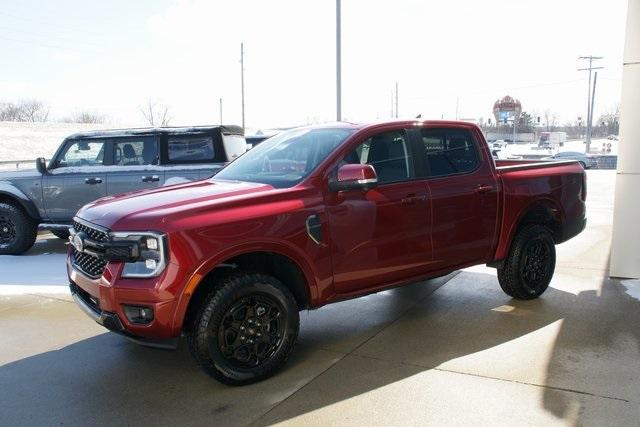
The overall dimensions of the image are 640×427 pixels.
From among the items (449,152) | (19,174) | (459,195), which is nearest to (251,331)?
(459,195)

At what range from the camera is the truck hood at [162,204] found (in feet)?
11.7

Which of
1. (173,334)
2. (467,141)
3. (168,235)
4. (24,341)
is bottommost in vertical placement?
(24,341)

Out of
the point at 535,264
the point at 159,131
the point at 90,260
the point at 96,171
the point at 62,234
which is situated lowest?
the point at 62,234

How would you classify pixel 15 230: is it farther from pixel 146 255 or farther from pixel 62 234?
pixel 146 255

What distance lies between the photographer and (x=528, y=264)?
18.9ft

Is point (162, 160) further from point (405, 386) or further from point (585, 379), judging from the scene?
point (585, 379)

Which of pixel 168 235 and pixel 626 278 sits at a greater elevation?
pixel 168 235

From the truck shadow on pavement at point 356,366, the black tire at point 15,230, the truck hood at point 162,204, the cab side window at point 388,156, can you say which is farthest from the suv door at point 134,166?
the cab side window at point 388,156

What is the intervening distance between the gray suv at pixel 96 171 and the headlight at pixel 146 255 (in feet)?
15.8

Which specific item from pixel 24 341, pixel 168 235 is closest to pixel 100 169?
pixel 24 341

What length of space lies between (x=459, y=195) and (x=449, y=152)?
479mm

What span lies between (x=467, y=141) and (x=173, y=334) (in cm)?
335

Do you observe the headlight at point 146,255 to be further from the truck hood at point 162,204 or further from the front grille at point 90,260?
the front grille at point 90,260

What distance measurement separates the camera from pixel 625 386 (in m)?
3.72
